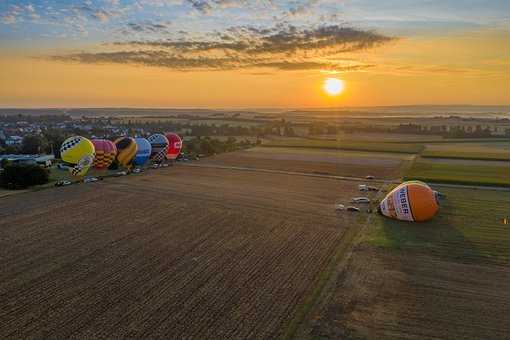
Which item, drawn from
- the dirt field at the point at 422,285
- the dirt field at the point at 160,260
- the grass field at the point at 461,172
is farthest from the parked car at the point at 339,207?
the grass field at the point at 461,172

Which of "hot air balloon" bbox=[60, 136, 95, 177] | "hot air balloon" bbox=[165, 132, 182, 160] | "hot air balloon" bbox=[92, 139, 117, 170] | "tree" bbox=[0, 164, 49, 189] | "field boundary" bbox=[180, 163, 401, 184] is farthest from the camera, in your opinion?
"hot air balloon" bbox=[165, 132, 182, 160]

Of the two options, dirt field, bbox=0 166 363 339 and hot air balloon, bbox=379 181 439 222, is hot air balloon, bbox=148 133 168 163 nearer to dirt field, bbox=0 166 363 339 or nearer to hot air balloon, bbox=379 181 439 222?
dirt field, bbox=0 166 363 339

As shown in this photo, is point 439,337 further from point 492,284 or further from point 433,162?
point 433,162

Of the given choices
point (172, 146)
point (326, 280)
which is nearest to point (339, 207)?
point (326, 280)

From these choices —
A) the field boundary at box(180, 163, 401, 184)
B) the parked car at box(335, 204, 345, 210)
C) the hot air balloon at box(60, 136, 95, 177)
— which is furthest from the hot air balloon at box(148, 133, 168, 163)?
the parked car at box(335, 204, 345, 210)

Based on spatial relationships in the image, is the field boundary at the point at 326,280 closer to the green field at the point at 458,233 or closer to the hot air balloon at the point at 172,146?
the green field at the point at 458,233

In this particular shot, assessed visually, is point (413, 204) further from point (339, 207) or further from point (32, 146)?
point (32, 146)
